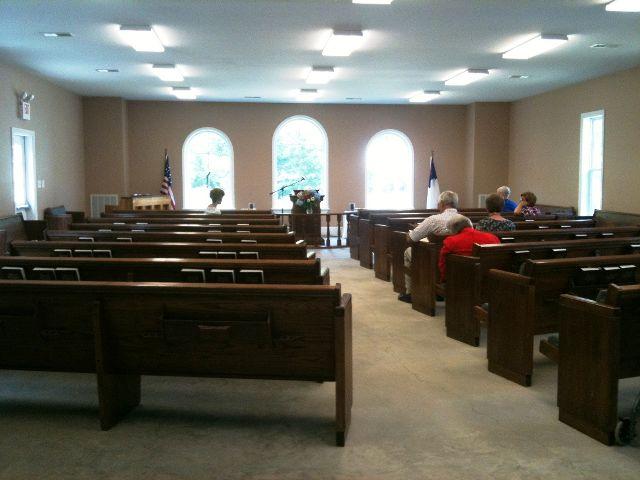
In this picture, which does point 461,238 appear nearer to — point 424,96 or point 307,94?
point 307,94

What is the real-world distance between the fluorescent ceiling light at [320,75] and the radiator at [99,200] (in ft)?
17.1

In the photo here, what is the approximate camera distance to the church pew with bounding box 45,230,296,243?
18.3 ft

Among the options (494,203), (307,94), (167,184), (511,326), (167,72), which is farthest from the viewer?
(167,184)

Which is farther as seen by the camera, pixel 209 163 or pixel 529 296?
pixel 209 163

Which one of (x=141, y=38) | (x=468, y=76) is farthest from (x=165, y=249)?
(x=468, y=76)

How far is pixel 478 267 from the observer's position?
4727mm

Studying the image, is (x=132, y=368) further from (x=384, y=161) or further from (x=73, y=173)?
(x=384, y=161)

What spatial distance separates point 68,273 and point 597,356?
3.07 meters

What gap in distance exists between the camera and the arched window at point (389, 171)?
49.3 feet

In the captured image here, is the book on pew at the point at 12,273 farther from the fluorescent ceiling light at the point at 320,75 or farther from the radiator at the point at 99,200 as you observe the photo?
the radiator at the point at 99,200

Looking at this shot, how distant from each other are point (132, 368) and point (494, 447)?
177cm

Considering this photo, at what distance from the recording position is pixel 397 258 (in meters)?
7.00

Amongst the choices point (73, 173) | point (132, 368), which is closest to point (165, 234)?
point (132, 368)

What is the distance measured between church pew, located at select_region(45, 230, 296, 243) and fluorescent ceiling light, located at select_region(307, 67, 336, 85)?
191 inches
